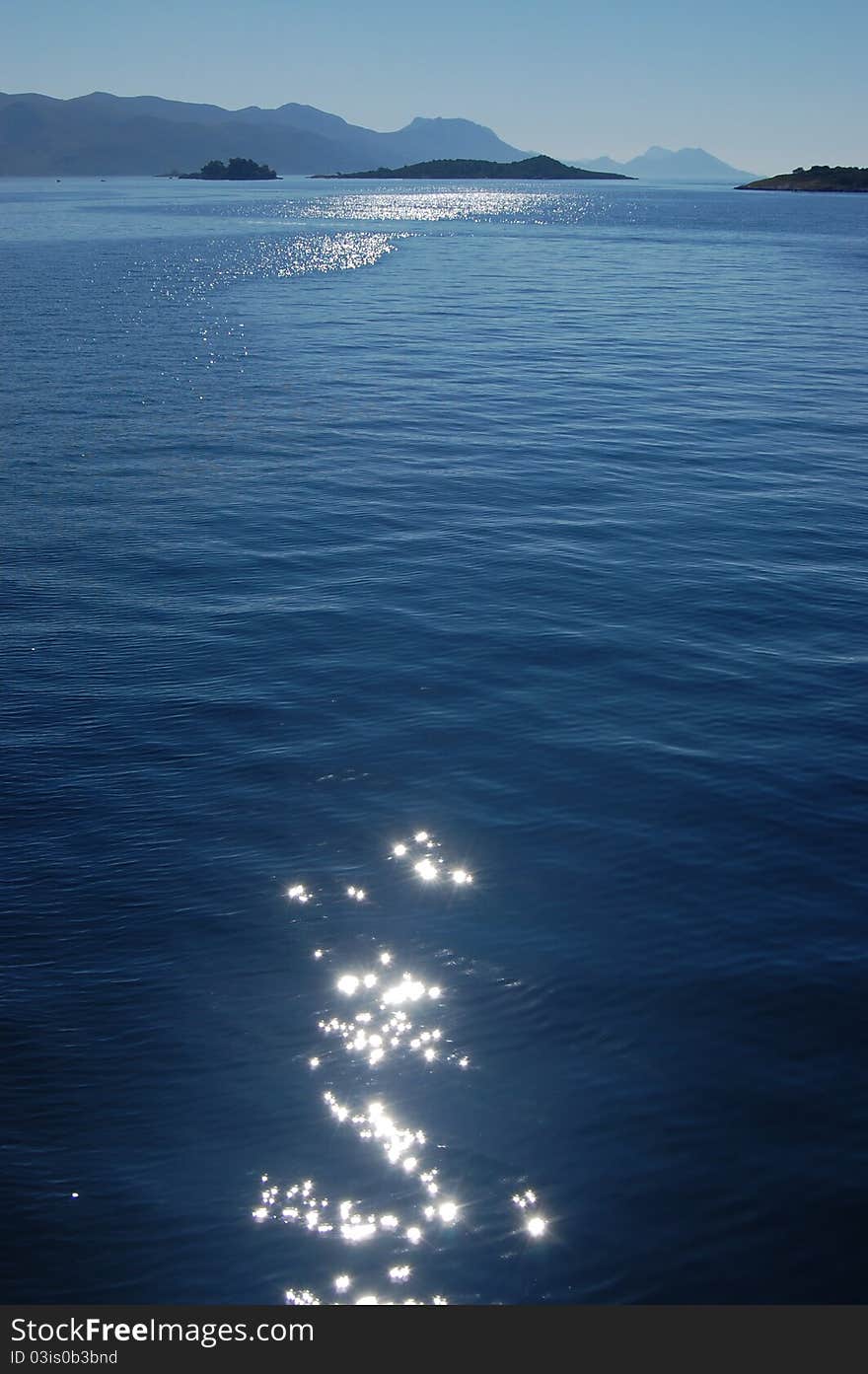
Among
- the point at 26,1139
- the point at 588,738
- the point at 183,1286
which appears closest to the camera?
the point at 183,1286

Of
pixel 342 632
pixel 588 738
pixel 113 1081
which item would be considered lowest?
pixel 113 1081

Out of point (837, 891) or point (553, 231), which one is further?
point (553, 231)

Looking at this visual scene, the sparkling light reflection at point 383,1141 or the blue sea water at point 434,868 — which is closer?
the sparkling light reflection at point 383,1141

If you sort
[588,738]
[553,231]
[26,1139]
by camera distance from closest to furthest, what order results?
[26,1139] → [588,738] → [553,231]

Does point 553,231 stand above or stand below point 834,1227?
above

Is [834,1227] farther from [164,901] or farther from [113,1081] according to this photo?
[164,901]

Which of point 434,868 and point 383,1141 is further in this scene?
point 434,868

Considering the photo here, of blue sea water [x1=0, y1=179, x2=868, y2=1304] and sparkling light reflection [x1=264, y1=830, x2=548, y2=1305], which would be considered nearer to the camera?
sparkling light reflection [x1=264, y1=830, x2=548, y2=1305]

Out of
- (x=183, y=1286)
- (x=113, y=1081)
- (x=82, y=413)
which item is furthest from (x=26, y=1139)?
(x=82, y=413)
